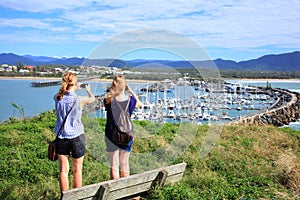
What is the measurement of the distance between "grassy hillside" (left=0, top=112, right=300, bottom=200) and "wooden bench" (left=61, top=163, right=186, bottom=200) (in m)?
0.14

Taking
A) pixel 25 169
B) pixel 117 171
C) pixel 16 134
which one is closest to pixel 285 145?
pixel 117 171

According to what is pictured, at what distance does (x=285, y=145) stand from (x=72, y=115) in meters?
5.94

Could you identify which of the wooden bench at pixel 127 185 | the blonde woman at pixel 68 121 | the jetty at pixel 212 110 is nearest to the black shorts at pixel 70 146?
the blonde woman at pixel 68 121

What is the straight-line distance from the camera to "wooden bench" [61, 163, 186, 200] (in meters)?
3.43

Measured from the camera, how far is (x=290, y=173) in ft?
17.6

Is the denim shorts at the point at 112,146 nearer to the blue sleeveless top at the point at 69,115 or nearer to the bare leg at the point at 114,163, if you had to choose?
the bare leg at the point at 114,163

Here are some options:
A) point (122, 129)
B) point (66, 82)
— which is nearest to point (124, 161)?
point (122, 129)

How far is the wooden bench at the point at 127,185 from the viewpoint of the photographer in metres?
3.43

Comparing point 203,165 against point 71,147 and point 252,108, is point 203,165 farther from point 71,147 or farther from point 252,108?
point 252,108

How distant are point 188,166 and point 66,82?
3.21 metres

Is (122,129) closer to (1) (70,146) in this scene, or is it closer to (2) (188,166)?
(1) (70,146)

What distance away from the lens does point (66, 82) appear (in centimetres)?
394

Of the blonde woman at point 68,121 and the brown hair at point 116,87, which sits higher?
the brown hair at point 116,87

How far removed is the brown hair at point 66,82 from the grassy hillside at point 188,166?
1248 millimetres
